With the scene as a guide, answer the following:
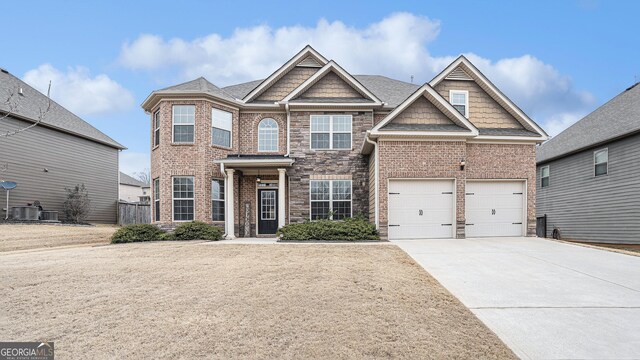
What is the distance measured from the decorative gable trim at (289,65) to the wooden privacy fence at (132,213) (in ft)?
45.8

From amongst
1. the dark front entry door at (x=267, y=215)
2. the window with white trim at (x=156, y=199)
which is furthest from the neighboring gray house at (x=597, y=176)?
the window with white trim at (x=156, y=199)

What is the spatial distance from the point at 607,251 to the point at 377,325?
973cm

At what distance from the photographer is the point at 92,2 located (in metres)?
12.6

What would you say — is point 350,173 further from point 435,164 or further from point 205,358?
point 205,358

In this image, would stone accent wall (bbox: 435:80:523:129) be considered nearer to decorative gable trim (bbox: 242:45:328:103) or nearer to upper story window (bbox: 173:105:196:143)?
decorative gable trim (bbox: 242:45:328:103)

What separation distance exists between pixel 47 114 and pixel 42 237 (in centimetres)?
992

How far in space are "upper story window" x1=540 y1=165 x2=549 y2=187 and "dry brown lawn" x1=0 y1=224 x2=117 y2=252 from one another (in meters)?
22.4

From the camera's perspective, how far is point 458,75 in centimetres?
1659

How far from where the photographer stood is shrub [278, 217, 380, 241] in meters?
13.7

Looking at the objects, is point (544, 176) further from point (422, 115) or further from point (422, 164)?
point (422, 164)

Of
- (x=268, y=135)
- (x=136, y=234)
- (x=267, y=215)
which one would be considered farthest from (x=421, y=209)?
(x=136, y=234)

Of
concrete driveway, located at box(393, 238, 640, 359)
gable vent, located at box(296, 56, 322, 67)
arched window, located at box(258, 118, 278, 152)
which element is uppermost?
gable vent, located at box(296, 56, 322, 67)

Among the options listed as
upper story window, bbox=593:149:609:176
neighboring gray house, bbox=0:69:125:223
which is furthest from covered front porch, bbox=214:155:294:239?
upper story window, bbox=593:149:609:176

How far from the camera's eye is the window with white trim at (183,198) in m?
15.8
